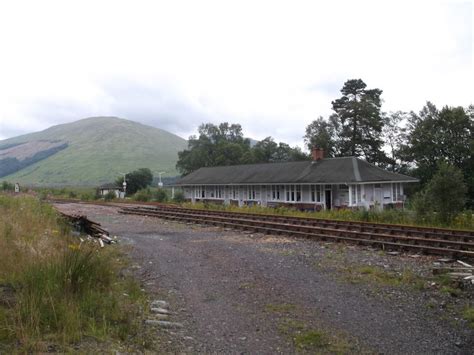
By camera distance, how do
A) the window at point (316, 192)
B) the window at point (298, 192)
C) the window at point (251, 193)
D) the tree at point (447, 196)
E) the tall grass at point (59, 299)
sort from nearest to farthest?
the tall grass at point (59, 299) < the tree at point (447, 196) < the window at point (316, 192) < the window at point (298, 192) < the window at point (251, 193)

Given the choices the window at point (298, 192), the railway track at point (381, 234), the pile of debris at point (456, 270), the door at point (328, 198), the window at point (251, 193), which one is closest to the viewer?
the pile of debris at point (456, 270)

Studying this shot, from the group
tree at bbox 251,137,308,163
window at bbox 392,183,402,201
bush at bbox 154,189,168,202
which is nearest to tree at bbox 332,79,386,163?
tree at bbox 251,137,308,163

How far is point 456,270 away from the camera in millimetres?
9594

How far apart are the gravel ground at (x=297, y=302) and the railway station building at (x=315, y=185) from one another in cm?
2525

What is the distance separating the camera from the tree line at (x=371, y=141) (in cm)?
4894

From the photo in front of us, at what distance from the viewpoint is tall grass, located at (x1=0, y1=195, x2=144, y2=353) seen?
16.1ft

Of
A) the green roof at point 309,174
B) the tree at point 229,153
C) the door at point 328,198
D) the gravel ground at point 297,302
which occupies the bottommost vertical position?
the gravel ground at point 297,302

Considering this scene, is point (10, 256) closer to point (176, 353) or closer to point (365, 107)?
point (176, 353)

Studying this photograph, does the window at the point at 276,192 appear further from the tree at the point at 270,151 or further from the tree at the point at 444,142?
the tree at the point at 270,151

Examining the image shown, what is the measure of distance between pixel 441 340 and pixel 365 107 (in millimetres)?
58202

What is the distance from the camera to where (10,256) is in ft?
24.8

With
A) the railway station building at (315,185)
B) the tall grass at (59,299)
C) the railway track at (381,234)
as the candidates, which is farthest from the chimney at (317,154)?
the tall grass at (59,299)

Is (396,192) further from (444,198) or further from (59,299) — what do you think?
(59,299)

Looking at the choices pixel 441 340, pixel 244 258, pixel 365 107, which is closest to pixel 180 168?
pixel 365 107
